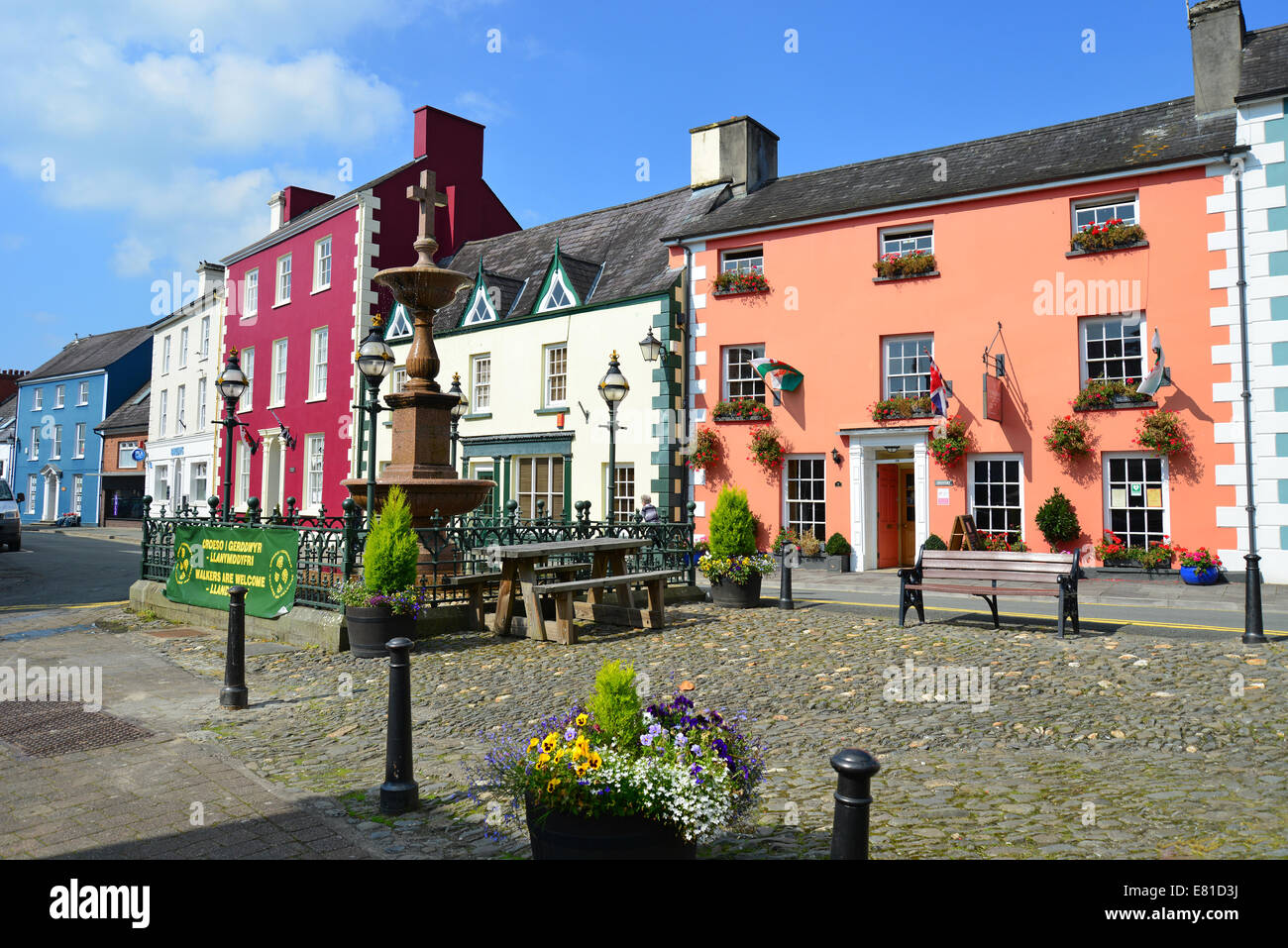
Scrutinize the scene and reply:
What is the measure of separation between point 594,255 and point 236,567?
16152 mm

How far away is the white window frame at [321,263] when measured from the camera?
29219 mm

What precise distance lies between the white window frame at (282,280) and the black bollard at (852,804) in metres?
32.5

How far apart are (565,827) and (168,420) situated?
4313 centimetres

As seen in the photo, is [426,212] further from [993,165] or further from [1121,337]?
[1121,337]

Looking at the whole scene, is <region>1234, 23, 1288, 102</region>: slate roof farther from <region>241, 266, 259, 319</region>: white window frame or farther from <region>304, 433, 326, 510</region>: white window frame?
<region>241, 266, 259, 319</region>: white window frame

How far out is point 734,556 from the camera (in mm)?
12266

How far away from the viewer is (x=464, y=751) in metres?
5.77

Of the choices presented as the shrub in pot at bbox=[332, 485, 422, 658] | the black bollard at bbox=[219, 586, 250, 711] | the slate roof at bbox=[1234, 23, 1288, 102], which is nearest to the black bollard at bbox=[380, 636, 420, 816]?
the black bollard at bbox=[219, 586, 250, 711]

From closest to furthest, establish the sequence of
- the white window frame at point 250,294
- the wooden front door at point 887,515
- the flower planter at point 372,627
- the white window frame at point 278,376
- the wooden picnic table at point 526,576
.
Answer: the flower planter at point 372,627, the wooden picnic table at point 526,576, the wooden front door at point 887,515, the white window frame at point 278,376, the white window frame at point 250,294

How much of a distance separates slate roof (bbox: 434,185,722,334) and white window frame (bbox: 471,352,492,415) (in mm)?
1469

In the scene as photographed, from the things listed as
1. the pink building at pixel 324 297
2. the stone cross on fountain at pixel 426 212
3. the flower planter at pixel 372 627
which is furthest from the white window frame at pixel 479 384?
the flower planter at pixel 372 627

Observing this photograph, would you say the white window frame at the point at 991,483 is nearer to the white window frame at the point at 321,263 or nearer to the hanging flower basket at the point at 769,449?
the hanging flower basket at the point at 769,449

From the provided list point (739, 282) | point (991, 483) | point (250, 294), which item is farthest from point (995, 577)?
point (250, 294)

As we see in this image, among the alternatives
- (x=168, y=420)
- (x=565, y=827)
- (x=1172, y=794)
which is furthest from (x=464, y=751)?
(x=168, y=420)
